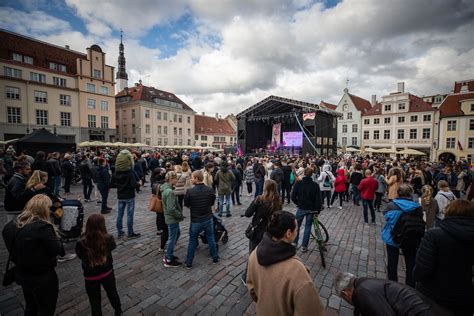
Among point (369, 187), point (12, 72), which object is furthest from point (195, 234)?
point (12, 72)

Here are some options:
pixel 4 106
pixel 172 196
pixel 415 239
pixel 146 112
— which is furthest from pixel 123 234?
pixel 146 112

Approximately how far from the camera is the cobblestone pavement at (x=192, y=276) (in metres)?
3.12

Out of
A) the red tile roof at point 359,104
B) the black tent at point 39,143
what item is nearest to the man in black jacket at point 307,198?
the black tent at point 39,143

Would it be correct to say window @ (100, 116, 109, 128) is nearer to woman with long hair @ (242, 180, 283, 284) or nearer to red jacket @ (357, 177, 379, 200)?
red jacket @ (357, 177, 379, 200)

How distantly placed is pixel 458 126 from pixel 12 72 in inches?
2318

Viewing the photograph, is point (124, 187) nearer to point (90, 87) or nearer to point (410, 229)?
point (410, 229)

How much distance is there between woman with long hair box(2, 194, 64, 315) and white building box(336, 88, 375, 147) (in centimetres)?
4424

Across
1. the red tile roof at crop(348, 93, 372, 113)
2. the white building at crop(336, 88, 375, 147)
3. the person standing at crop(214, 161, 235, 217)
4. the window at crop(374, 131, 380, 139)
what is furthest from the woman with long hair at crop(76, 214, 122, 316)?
the red tile roof at crop(348, 93, 372, 113)

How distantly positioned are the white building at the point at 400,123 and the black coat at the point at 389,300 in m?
41.1

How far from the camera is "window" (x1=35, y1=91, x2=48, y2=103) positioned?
97.0 ft

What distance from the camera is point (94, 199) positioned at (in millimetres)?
9367

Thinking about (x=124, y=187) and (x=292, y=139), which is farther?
(x=292, y=139)

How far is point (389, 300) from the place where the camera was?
1743 mm

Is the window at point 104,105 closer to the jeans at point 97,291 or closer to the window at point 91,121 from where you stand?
the window at point 91,121
